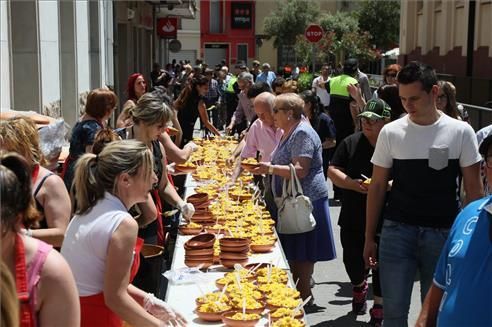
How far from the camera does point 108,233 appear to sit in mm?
3283

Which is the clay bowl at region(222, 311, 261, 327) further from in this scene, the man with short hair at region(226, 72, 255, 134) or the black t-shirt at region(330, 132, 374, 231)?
the man with short hair at region(226, 72, 255, 134)

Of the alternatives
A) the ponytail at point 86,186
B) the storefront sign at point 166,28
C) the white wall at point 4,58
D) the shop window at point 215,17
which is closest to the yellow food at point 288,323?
the ponytail at point 86,186

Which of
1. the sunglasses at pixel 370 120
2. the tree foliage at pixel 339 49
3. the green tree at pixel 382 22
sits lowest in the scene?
the sunglasses at pixel 370 120

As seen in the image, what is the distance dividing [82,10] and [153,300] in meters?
9.19

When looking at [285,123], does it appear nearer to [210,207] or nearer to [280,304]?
[210,207]

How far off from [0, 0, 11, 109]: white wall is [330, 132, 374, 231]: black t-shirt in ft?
11.7

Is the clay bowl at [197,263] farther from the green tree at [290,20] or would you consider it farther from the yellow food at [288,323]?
the green tree at [290,20]

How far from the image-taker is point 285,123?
6203 mm

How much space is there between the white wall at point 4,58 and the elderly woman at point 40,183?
11.9 feet

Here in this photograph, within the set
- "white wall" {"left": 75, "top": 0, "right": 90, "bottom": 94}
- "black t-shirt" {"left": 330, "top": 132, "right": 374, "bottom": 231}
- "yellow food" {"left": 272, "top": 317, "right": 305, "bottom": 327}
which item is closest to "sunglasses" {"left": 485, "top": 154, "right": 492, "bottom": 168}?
"yellow food" {"left": 272, "top": 317, "right": 305, "bottom": 327}

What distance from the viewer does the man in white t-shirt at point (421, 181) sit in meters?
4.45

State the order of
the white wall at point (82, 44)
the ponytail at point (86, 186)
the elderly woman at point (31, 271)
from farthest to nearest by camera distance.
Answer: the white wall at point (82, 44) < the ponytail at point (86, 186) < the elderly woman at point (31, 271)

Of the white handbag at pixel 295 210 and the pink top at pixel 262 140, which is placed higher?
the pink top at pixel 262 140

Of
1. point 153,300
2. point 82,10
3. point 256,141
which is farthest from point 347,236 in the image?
point 82,10
